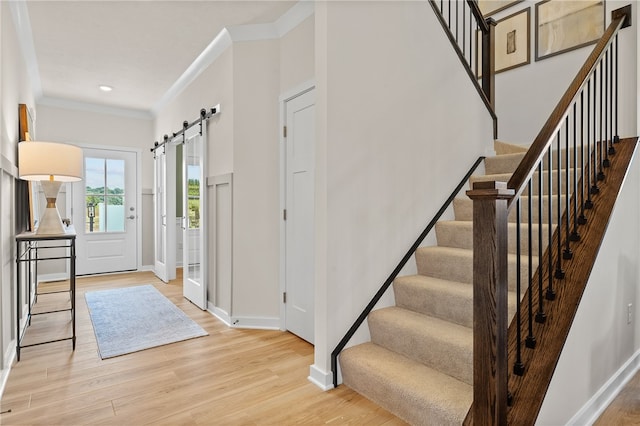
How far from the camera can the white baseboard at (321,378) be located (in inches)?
85.4

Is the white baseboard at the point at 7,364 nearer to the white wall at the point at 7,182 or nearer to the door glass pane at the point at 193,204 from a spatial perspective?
the white wall at the point at 7,182

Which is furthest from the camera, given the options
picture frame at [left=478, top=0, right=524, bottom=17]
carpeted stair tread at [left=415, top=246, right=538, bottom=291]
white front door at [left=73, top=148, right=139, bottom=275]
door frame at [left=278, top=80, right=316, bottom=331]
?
white front door at [left=73, top=148, right=139, bottom=275]

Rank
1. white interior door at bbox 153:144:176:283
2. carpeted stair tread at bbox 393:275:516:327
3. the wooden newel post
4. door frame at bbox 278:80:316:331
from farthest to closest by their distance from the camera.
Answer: white interior door at bbox 153:144:176:283 < door frame at bbox 278:80:316:331 < carpeted stair tread at bbox 393:275:516:327 < the wooden newel post

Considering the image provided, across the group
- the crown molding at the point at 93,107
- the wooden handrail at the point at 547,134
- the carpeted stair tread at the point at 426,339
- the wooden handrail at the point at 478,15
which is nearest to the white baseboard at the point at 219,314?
the carpeted stair tread at the point at 426,339

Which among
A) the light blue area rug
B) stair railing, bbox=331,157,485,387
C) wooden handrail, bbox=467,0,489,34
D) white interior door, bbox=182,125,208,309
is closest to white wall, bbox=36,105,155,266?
the light blue area rug

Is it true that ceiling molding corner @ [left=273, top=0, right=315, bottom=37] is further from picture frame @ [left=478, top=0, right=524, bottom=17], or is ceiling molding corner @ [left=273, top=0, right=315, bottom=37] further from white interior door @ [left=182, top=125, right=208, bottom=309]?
picture frame @ [left=478, top=0, right=524, bottom=17]

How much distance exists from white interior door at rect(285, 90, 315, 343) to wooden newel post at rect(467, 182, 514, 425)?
1704 millimetres

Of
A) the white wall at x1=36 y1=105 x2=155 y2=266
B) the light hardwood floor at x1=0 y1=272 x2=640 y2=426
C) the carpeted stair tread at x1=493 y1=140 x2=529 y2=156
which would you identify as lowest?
the light hardwood floor at x1=0 y1=272 x2=640 y2=426

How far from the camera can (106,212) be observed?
19.0 ft

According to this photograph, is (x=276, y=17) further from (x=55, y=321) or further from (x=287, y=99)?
(x=55, y=321)

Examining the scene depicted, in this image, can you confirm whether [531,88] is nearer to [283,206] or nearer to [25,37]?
[283,206]

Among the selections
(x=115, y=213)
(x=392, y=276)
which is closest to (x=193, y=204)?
(x=115, y=213)

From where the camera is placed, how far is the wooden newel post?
1.28 metres

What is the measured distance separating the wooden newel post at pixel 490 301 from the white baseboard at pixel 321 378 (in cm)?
101
